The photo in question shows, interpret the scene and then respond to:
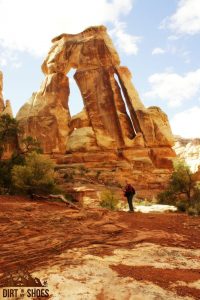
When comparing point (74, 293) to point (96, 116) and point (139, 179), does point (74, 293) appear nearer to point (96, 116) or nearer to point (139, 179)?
point (139, 179)

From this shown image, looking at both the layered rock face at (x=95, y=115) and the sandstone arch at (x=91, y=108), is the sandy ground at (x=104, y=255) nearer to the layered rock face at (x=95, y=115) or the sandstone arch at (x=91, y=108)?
the layered rock face at (x=95, y=115)

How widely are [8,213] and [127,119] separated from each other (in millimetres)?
30274

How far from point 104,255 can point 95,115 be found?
34.8 meters

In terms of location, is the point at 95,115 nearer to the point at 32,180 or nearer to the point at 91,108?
the point at 91,108

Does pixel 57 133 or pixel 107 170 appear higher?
pixel 57 133

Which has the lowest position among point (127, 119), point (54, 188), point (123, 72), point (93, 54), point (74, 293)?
point (74, 293)

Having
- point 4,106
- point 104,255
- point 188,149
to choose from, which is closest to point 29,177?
point 104,255

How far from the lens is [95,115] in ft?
134

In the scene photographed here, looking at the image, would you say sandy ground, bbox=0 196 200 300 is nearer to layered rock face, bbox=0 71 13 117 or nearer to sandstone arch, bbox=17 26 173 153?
sandstone arch, bbox=17 26 173 153

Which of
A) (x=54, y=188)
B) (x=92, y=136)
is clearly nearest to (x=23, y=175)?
(x=54, y=188)

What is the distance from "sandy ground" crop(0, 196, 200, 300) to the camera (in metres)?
4.74

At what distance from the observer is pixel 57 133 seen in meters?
39.8

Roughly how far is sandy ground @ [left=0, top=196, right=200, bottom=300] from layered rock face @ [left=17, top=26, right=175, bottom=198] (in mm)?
25629

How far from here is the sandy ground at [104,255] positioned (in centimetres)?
474
